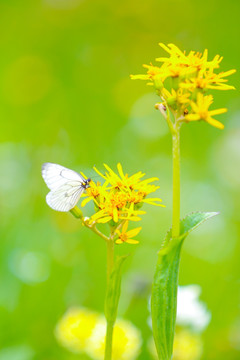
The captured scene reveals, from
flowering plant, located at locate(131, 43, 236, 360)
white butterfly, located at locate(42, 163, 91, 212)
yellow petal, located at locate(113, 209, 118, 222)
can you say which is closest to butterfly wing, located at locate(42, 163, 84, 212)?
white butterfly, located at locate(42, 163, 91, 212)

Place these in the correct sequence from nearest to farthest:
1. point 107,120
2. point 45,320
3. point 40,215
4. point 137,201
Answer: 1. point 137,201
2. point 45,320
3. point 40,215
4. point 107,120

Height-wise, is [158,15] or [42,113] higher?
[158,15]

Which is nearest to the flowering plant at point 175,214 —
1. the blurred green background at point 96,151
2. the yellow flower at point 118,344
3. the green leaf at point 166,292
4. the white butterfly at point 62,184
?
the green leaf at point 166,292

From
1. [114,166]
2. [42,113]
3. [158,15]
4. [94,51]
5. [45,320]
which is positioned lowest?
[45,320]

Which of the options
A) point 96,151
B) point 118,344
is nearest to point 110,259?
point 118,344

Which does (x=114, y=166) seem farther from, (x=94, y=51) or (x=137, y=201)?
(x=137, y=201)

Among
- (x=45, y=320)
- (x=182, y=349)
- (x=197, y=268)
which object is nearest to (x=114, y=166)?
(x=197, y=268)
